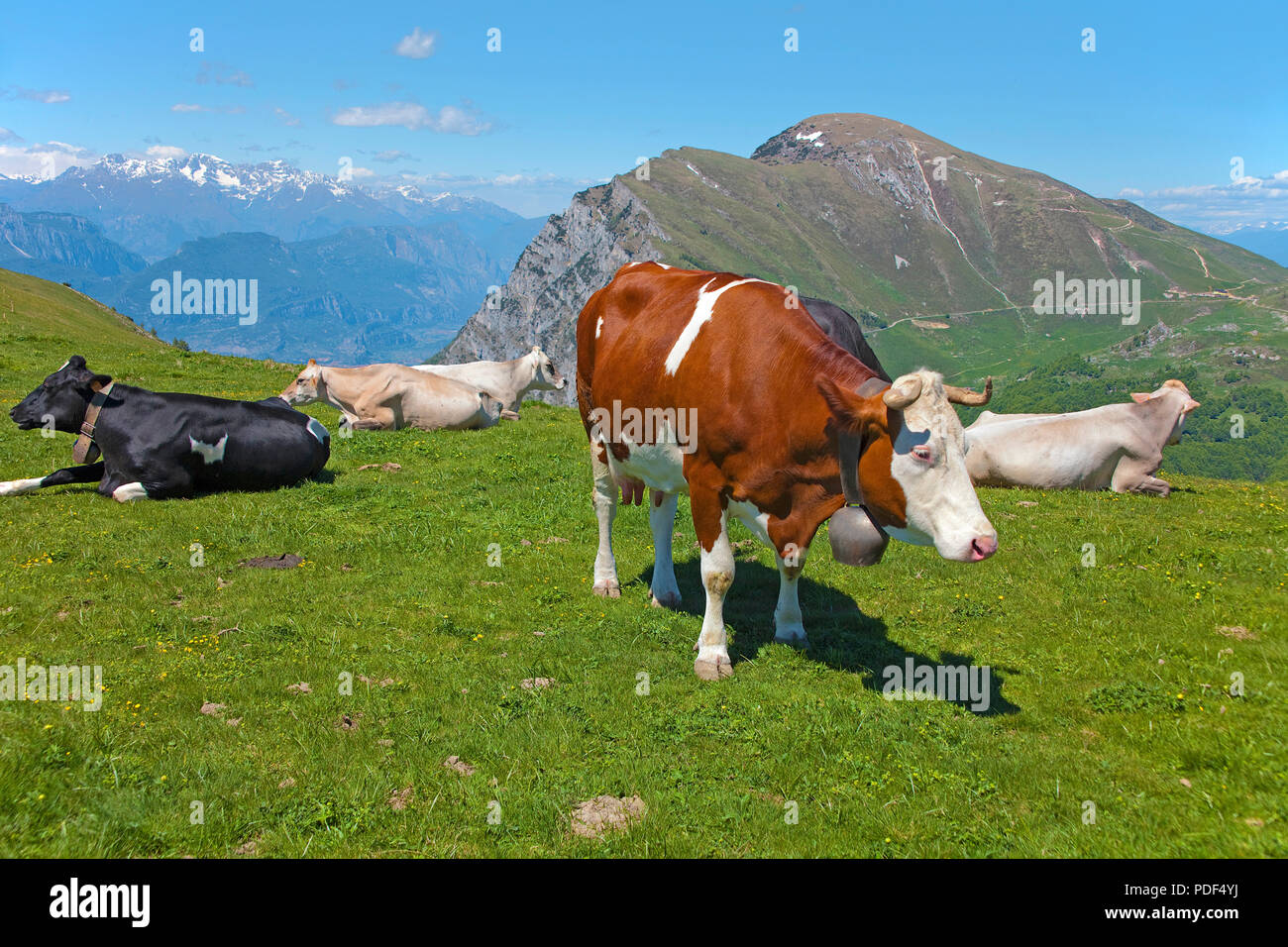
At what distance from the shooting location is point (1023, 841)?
17.1ft

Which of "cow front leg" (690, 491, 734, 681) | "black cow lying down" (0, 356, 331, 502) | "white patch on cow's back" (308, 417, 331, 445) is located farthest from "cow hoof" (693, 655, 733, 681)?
"white patch on cow's back" (308, 417, 331, 445)

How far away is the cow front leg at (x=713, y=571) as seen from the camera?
812 cm

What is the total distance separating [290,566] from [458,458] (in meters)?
7.28

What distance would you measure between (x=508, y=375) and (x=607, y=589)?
53.5 feet

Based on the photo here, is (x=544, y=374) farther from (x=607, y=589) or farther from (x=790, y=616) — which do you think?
(x=790, y=616)

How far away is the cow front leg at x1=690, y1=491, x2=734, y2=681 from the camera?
8.12 metres

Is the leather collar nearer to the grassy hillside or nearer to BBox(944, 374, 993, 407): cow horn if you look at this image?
the grassy hillside

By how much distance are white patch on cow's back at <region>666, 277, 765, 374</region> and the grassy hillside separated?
3.05m

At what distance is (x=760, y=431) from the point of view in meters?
7.64

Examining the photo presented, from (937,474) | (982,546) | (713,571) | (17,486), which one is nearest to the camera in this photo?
(982,546)

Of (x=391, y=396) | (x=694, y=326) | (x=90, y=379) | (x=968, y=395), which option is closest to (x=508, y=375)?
(x=391, y=396)

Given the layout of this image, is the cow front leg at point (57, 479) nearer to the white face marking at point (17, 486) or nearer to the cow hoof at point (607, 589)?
the white face marking at point (17, 486)

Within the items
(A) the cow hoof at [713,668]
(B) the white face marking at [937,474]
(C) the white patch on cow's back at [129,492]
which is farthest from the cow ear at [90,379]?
(B) the white face marking at [937,474]
